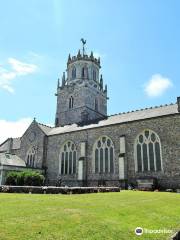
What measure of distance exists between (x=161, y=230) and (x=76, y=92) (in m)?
45.3

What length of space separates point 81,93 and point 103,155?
64.9ft

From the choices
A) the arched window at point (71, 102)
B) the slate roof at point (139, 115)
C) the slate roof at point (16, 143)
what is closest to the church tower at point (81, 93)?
the arched window at point (71, 102)

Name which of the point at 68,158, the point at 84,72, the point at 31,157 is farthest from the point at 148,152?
the point at 84,72

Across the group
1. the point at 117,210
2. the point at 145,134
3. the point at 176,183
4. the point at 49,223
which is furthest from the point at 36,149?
the point at 49,223

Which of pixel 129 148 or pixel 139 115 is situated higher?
pixel 139 115

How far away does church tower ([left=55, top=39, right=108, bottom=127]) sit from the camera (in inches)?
1989

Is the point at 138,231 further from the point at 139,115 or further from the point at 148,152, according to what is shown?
the point at 139,115

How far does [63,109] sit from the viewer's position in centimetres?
5297

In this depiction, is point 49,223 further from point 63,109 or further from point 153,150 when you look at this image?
point 63,109

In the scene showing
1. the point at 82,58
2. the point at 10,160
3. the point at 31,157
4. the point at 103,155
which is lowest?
the point at 10,160

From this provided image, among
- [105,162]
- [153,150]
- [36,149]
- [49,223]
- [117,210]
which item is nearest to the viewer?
[49,223]

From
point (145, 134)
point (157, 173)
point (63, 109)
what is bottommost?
point (157, 173)

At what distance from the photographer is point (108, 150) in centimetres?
3456

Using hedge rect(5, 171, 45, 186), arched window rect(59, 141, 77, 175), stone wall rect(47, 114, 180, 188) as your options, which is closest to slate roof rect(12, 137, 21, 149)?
stone wall rect(47, 114, 180, 188)
